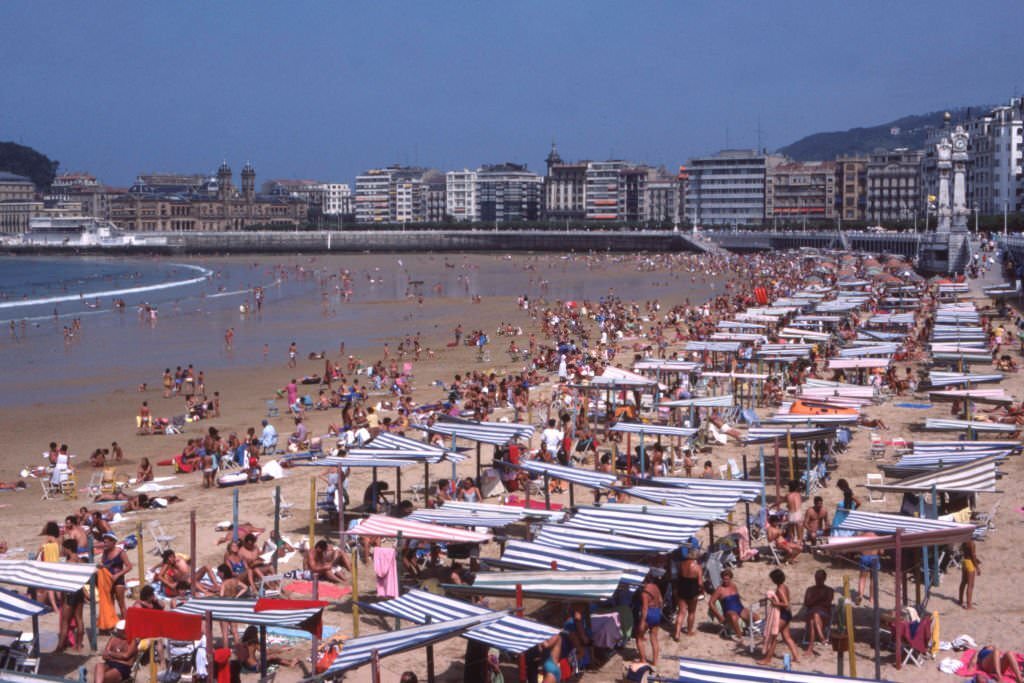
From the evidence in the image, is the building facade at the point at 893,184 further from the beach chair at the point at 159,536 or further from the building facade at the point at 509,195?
the beach chair at the point at 159,536

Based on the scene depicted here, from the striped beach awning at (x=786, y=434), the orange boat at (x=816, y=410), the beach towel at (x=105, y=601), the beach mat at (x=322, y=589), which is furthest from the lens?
the orange boat at (x=816, y=410)

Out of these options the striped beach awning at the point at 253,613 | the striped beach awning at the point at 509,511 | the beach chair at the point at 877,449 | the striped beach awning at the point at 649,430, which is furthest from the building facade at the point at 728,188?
the striped beach awning at the point at 253,613

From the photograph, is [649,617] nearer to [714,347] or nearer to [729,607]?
[729,607]

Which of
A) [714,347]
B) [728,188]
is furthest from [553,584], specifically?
[728,188]

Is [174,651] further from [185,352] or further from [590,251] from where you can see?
[590,251]

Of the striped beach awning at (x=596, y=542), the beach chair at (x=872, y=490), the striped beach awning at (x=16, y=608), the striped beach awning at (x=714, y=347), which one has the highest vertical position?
the striped beach awning at (x=714, y=347)

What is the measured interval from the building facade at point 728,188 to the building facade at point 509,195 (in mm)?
41619

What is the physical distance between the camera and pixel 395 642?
7.09m

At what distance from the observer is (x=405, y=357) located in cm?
2989

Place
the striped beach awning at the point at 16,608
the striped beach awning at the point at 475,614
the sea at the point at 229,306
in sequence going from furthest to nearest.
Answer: the sea at the point at 229,306, the striped beach awning at the point at 16,608, the striped beach awning at the point at 475,614

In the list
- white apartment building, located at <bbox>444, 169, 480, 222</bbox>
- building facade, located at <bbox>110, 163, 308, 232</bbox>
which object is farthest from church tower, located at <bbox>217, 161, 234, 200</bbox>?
white apartment building, located at <bbox>444, 169, 480, 222</bbox>

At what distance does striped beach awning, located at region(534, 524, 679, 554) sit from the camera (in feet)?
29.2

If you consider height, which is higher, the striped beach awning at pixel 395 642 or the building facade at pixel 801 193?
the building facade at pixel 801 193

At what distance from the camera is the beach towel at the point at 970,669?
771cm
